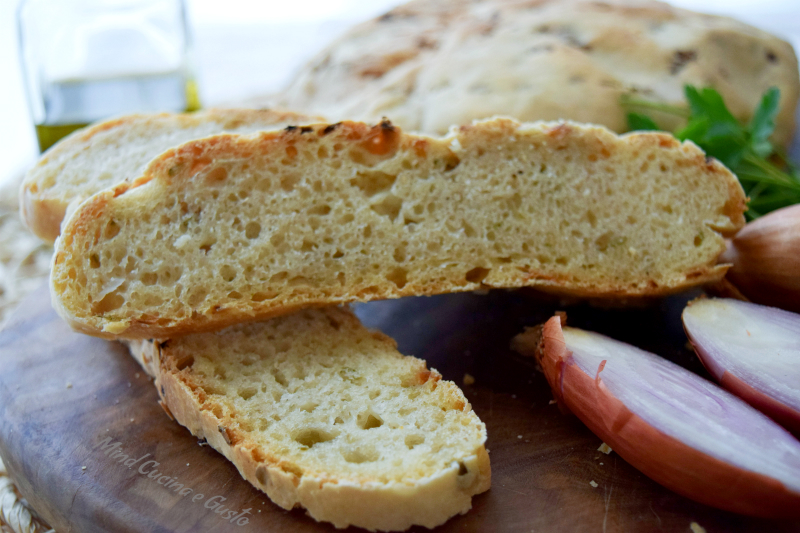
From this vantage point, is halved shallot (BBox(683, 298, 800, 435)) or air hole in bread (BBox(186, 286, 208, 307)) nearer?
halved shallot (BBox(683, 298, 800, 435))

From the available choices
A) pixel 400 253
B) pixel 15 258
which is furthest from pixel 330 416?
pixel 15 258

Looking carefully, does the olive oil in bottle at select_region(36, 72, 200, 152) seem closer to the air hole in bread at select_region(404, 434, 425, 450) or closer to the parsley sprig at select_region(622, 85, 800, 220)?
the parsley sprig at select_region(622, 85, 800, 220)

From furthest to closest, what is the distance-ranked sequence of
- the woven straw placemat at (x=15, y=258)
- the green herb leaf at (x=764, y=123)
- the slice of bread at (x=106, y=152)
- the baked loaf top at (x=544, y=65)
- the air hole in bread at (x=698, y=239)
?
the woven straw placemat at (x=15, y=258) → the baked loaf top at (x=544, y=65) → the green herb leaf at (x=764, y=123) → the slice of bread at (x=106, y=152) → the air hole in bread at (x=698, y=239)

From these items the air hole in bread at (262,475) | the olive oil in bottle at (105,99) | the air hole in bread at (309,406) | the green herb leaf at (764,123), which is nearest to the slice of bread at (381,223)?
the air hole in bread at (309,406)

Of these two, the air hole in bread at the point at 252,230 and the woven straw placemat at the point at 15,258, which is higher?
the air hole in bread at the point at 252,230

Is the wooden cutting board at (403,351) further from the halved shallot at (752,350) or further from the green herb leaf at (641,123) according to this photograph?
the green herb leaf at (641,123)

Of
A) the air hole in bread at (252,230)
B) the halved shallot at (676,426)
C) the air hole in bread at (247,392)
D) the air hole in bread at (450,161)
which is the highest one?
the air hole in bread at (450,161)

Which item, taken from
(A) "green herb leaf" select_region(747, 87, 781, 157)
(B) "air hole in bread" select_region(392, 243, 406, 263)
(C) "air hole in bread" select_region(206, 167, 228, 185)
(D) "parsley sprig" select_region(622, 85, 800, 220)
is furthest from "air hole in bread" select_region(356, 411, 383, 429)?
(A) "green herb leaf" select_region(747, 87, 781, 157)
